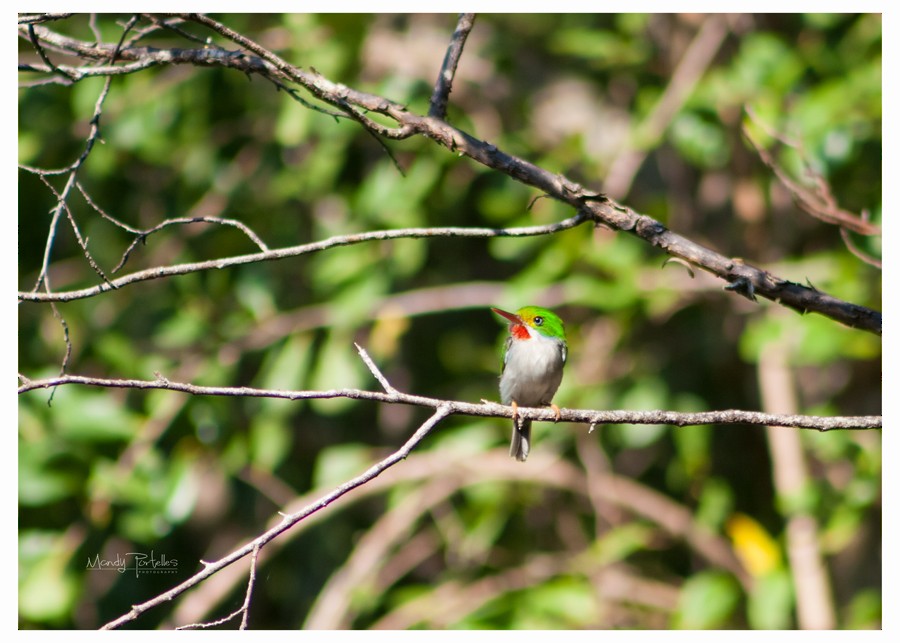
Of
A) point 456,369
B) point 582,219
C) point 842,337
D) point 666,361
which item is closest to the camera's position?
point 582,219

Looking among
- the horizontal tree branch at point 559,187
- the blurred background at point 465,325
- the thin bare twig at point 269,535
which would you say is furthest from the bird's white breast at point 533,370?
the thin bare twig at point 269,535

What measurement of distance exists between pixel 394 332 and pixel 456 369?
2.16ft

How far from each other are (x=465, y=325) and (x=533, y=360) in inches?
89.8

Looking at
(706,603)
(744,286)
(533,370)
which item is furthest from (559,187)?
(706,603)

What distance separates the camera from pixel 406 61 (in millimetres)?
5473

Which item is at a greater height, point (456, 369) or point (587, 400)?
point (456, 369)

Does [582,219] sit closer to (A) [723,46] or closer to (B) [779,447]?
(B) [779,447]

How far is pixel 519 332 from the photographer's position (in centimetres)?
373

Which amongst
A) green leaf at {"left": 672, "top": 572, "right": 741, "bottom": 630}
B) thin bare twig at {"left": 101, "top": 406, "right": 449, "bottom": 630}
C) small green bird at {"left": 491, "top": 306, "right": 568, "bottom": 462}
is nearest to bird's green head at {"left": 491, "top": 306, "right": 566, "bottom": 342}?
small green bird at {"left": 491, "top": 306, "right": 568, "bottom": 462}

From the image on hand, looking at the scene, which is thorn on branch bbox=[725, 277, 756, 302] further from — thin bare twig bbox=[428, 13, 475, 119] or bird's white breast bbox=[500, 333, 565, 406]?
bird's white breast bbox=[500, 333, 565, 406]

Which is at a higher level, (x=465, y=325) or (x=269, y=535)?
(x=465, y=325)

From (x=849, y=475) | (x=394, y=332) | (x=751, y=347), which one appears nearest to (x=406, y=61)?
(x=394, y=332)

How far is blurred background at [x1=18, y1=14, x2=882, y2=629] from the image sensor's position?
4.17 metres

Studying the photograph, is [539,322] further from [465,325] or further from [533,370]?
[465,325]
